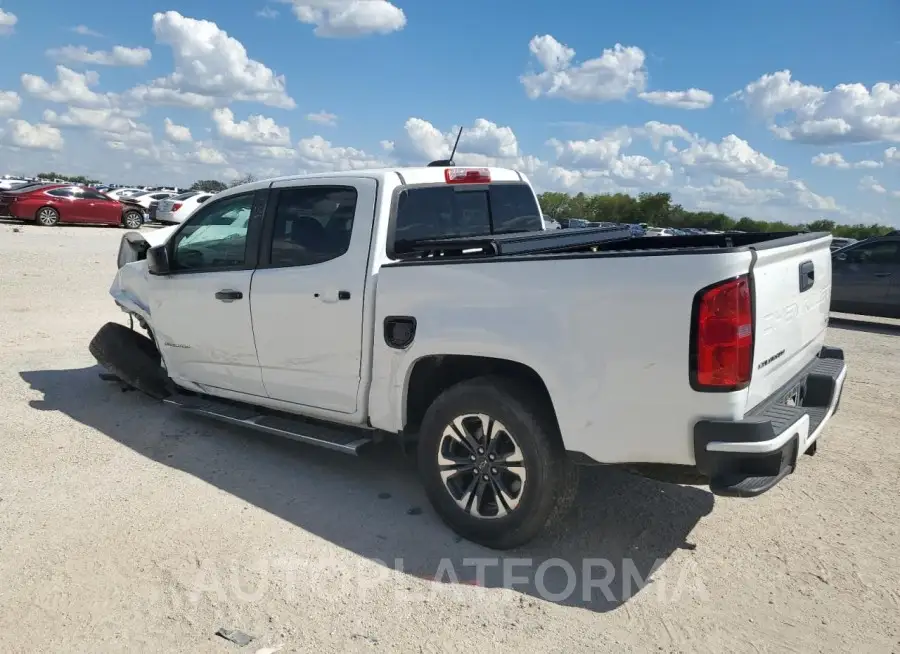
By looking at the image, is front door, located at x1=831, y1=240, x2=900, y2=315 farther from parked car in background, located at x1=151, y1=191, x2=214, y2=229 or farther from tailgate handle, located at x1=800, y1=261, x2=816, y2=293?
parked car in background, located at x1=151, y1=191, x2=214, y2=229

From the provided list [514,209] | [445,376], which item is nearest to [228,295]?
[445,376]

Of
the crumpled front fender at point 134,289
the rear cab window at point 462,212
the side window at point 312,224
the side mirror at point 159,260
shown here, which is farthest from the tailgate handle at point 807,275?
the crumpled front fender at point 134,289

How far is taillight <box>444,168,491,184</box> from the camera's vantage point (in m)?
4.77

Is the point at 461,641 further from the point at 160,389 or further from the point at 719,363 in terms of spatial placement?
the point at 160,389

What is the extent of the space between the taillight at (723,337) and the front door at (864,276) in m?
10.3

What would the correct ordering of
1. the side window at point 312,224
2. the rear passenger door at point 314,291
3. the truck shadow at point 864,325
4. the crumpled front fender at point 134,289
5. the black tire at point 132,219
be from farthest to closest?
the black tire at point 132,219, the truck shadow at point 864,325, the crumpled front fender at point 134,289, the side window at point 312,224, the rear passenger door at point 314,291

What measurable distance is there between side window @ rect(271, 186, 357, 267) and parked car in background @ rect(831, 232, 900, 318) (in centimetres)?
1011

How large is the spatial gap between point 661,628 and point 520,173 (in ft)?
11.3

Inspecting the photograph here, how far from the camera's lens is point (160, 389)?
601 cm

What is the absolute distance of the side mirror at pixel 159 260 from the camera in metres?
5.45

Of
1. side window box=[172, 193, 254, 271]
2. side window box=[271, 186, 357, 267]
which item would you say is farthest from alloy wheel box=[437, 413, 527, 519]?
side window box=[172, 193, 254, 271]

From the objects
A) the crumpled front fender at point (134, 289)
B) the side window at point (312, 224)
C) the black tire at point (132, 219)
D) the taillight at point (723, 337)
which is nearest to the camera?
the taillight at point (723, 337)

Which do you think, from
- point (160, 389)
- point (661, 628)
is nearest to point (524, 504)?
point (661, 628)

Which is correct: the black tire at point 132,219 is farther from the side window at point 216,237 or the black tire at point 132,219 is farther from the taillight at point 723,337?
the taillight at point 723,337
